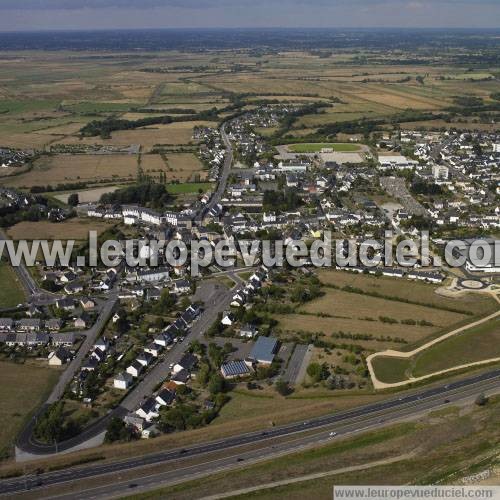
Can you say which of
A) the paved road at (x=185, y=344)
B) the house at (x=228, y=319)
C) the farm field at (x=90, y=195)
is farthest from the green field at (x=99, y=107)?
the house at (x=228, y=319)

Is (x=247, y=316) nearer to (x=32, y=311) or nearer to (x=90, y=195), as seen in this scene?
(x=32, y=311)

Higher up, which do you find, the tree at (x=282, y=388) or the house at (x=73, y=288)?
the house at (x=73, y=288)

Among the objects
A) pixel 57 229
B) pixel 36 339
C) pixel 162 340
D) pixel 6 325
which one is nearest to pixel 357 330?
pixel 162 340

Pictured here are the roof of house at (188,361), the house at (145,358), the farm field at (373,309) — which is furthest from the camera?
the farm field at (373,309)

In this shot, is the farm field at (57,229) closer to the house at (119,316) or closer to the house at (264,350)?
the house at (119,316)

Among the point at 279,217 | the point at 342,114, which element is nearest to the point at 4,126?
the point at 342,114

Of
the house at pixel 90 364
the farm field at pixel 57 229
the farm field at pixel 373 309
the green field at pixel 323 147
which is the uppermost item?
the green field at pixel 323 147

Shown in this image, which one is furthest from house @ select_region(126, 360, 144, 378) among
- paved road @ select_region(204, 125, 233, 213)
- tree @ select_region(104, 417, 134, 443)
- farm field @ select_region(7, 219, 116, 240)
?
paved road @ select_region(204, 125, 233, 213)

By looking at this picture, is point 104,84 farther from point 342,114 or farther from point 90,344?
point 90,344
